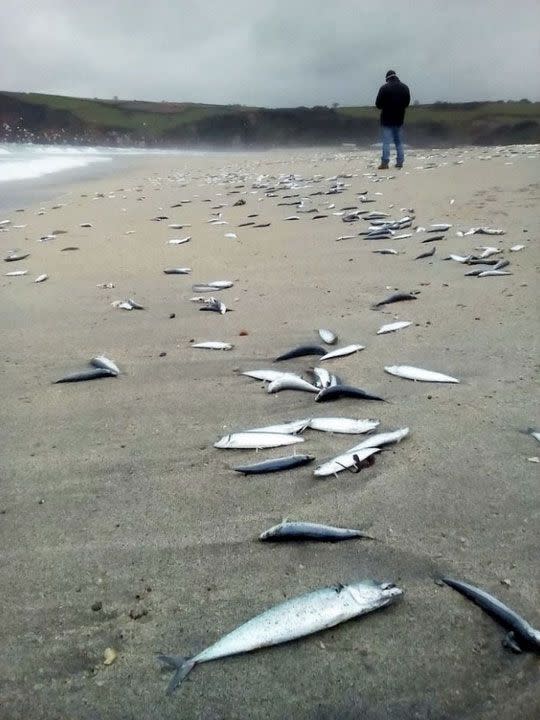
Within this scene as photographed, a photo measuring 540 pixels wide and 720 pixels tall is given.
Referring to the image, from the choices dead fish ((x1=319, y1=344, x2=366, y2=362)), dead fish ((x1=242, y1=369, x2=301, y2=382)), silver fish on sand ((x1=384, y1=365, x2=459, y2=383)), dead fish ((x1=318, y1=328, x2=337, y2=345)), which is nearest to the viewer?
silver fish on sand ((x1=384, y1=365, x2=459, y2=383))

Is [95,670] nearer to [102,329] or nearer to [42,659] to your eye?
[42,659]

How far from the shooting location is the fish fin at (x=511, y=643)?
4.96 feet

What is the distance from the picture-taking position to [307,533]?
6.42 feet

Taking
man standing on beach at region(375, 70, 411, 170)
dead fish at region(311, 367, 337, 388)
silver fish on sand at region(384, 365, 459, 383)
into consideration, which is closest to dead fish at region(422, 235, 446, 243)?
silver fish on sand at region(384, 365, 459, 383)

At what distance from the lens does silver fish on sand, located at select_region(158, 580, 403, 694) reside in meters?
1.55

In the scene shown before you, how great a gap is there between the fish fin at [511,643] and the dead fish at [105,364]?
244cm

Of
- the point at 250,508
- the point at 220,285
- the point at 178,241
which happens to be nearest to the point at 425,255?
the point at 220,285

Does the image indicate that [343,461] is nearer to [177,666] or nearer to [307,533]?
[307,533]

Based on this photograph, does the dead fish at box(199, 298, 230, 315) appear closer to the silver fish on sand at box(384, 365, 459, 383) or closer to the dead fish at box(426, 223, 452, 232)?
the silver fish on sand at box(384, 365, 459, 383)

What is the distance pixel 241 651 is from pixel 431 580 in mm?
605

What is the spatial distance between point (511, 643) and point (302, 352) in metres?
2.22

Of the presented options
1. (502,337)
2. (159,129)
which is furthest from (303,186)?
(159,129)

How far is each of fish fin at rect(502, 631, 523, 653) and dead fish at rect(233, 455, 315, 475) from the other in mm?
1023

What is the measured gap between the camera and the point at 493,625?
5.24 feet
